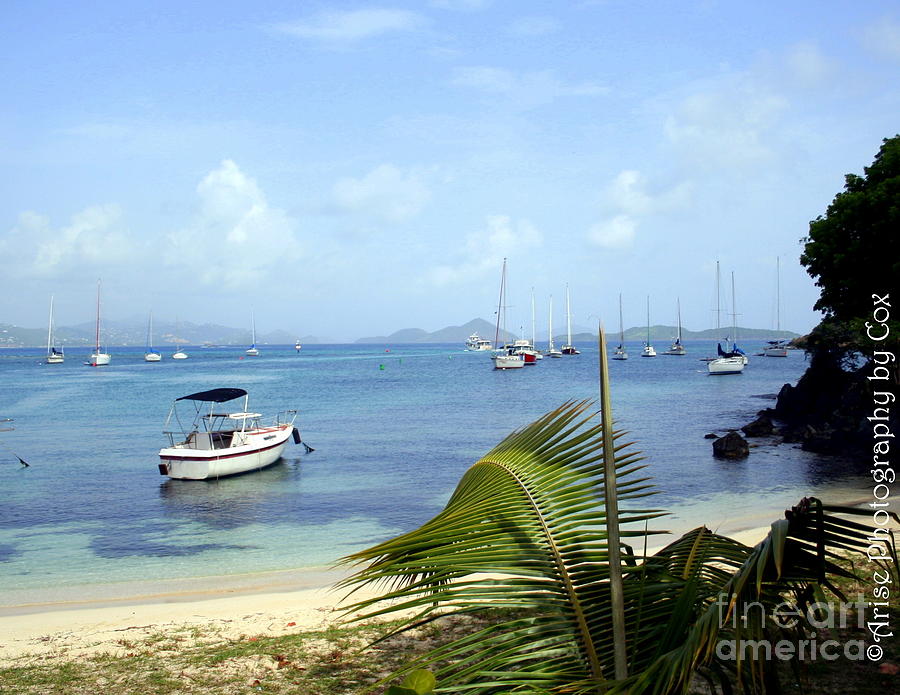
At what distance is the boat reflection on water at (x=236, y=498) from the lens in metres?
19.6

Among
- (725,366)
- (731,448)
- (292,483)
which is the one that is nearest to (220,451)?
(292,483)

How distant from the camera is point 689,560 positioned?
373cm

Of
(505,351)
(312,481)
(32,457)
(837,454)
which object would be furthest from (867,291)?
(505,351)

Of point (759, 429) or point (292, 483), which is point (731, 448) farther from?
point (292, 483)

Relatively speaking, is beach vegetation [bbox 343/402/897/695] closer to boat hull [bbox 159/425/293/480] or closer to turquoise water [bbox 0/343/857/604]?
turquoise water [bbox 0/343/857/604]

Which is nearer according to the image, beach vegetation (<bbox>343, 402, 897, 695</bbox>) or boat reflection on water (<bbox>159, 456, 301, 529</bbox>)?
beach vegetation (<bbox>343, 402, 897, 695</bbox>)

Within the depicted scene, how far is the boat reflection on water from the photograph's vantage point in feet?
64.3

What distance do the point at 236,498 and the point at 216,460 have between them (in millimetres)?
2602

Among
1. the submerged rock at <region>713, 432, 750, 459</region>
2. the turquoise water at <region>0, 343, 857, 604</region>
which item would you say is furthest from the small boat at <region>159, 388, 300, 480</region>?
the submerged rock at <region>713, 432, 750, 459</region>

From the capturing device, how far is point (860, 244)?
942 inches

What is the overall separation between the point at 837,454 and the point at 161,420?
3352cm

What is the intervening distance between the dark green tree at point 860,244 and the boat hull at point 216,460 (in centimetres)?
1873

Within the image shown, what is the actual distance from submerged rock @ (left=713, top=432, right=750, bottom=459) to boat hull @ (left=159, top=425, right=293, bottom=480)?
15492 millimetres

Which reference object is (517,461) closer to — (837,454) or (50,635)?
(50,635)
